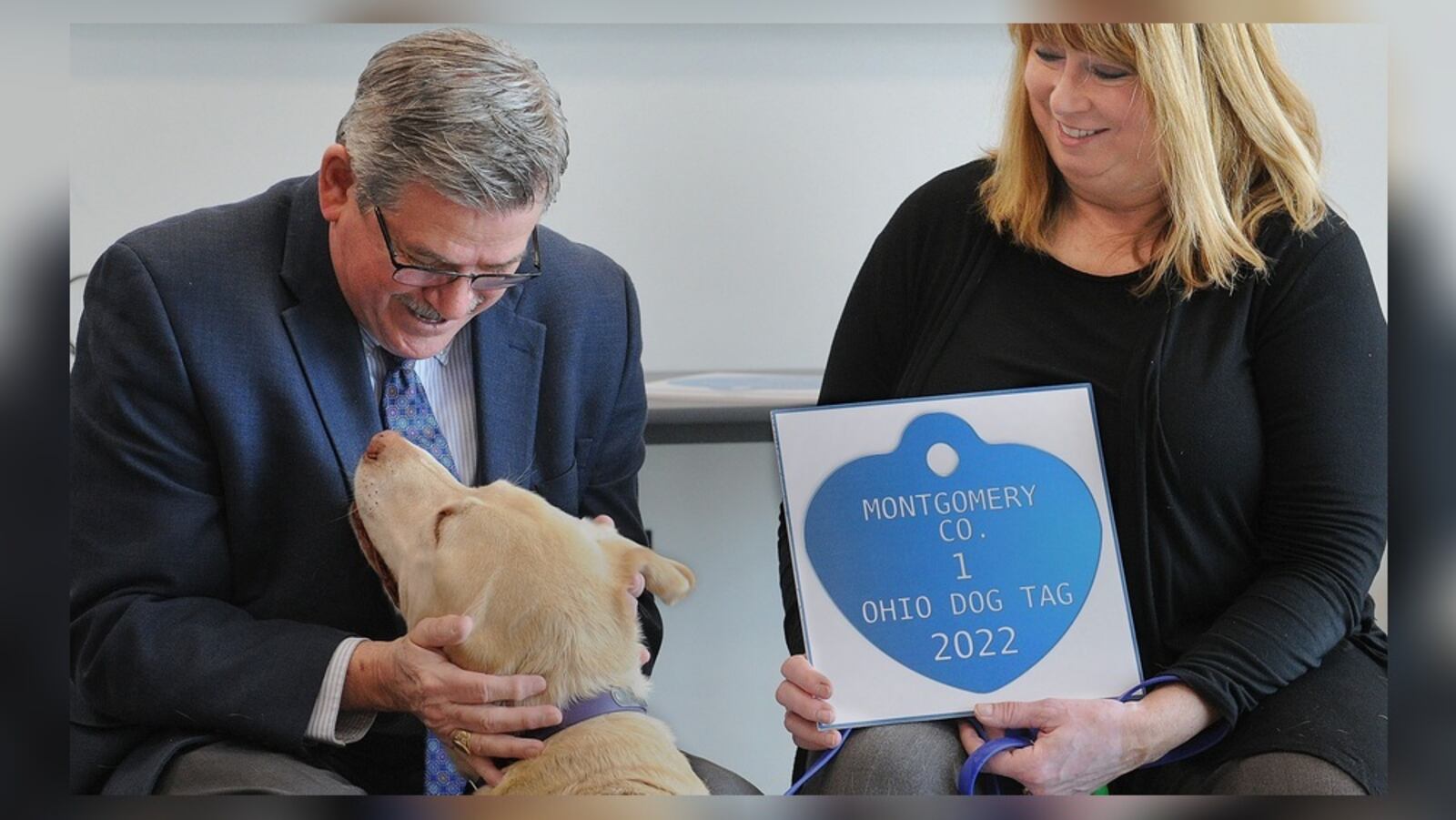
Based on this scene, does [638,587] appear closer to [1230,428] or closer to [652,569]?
[652,569]

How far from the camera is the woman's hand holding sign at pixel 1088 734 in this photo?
146cm

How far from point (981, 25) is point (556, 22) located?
47cm

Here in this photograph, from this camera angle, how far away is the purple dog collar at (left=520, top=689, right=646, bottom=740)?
4.99 feet

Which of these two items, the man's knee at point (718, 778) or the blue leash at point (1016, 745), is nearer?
the blue leash at point (1016, 745)

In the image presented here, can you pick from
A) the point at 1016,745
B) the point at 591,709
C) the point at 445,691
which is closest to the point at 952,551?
the point at 1016,745

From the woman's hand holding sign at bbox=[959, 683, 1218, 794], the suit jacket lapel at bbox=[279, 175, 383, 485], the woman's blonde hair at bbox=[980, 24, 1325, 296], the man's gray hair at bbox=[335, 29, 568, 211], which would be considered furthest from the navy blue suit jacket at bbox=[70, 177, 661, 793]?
the woman's blonde hair at bbox=[980, 24, 1325, 296]

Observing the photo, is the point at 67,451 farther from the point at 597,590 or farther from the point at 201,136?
the point at 597,590

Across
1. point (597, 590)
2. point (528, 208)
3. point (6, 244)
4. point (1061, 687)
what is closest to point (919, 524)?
point (1061, 687)

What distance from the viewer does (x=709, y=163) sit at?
1599 millimetres

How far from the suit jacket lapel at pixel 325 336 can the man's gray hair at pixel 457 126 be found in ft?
0.31

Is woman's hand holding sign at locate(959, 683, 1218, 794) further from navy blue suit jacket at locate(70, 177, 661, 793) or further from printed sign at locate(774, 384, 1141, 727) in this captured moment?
navy blue suit jacket at locate(70, 177, 661, 793)

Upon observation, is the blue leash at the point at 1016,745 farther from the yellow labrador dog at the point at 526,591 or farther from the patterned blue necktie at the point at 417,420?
the patterned blue necktie at the point at 417,420

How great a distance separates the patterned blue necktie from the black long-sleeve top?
20.8 inches

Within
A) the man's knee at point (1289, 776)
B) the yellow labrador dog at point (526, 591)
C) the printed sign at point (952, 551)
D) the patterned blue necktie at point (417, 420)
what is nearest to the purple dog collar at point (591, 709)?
the yellow labrador dog at point (526, 591)
